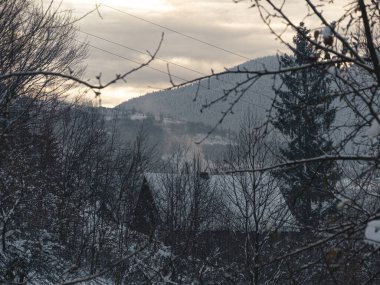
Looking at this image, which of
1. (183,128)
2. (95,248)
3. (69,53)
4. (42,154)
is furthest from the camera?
(183,128)

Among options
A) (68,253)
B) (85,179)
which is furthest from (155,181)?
(68,253)

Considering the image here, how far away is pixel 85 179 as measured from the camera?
31109mm

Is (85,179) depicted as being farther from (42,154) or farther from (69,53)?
(69,53)

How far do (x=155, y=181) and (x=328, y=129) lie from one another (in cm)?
3052

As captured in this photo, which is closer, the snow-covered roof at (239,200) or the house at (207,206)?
the snow-covered roof at (239,200)

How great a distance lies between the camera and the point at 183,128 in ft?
578

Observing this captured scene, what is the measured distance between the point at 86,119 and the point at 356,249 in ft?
118

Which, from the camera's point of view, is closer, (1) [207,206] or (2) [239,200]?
(1) [207,206]

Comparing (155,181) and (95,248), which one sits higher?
(155,181)

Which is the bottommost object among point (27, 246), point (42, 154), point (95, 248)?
point (95, 248)

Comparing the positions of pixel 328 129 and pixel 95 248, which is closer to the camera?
pixel 328 129

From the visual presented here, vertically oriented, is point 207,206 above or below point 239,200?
below

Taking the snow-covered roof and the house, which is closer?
the snow-covered roof

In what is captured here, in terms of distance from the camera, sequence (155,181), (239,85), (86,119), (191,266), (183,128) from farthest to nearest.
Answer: (183,128), (86,119), (155,181), (191,266), (239,85)
